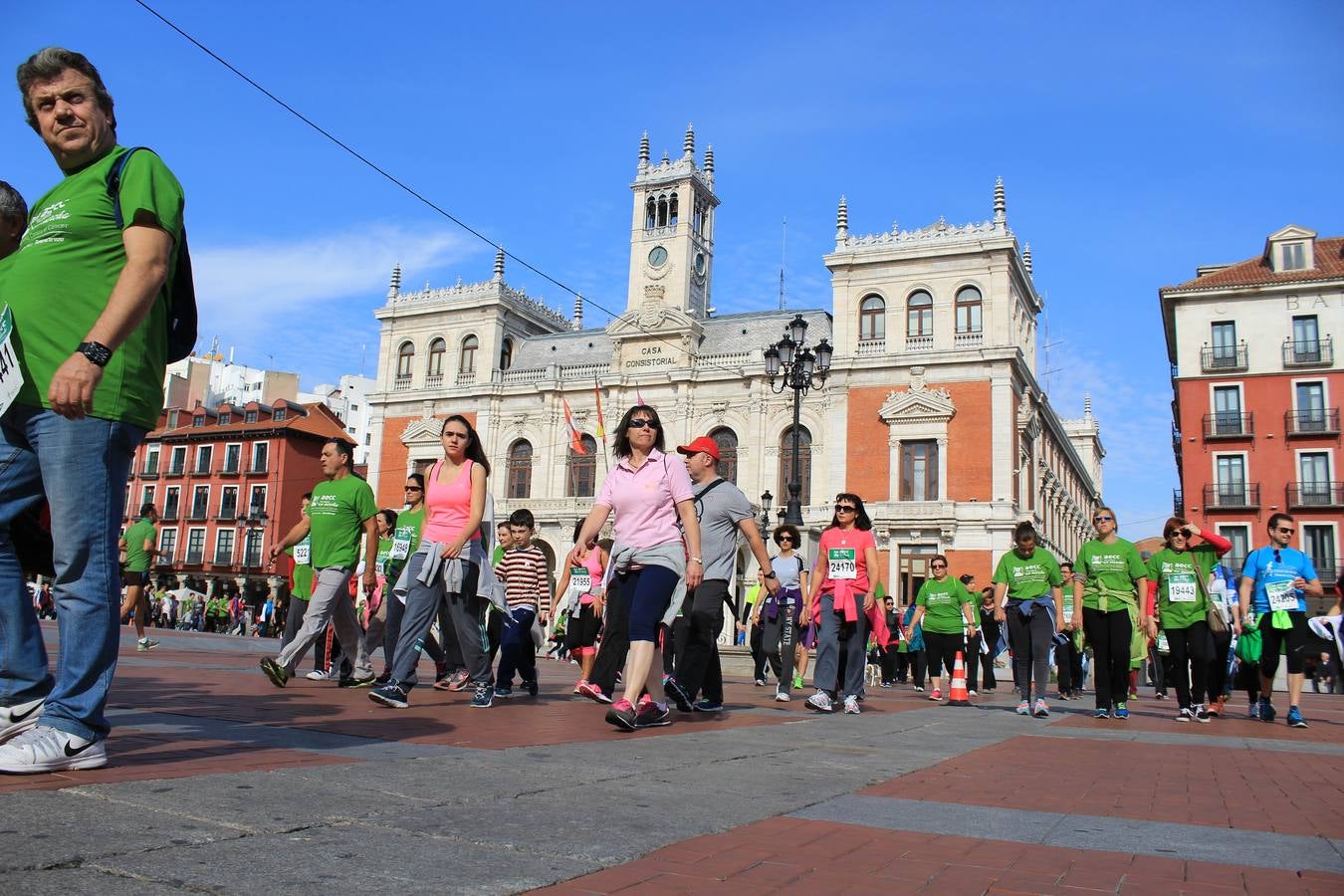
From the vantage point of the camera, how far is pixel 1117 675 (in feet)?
29.5

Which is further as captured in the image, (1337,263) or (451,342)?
(451,342)

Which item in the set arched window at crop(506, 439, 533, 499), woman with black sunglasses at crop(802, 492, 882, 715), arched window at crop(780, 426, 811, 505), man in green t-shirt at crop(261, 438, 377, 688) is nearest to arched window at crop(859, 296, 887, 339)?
arched window at crop(780, 426, 811, 505)

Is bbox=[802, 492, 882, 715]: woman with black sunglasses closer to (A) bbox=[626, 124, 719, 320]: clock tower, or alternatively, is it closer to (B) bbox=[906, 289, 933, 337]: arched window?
(B) bbox=[906, 289, 933, 337]: arched window

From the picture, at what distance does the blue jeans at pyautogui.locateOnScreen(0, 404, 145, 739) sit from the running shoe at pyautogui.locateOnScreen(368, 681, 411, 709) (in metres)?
2.71

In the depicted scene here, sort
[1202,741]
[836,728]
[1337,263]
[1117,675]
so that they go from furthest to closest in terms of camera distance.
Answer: [1337,263], [1117,675], [1202,741], [836,728]

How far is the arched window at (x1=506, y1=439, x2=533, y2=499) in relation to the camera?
135ft

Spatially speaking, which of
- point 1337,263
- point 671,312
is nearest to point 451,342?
point 671,312

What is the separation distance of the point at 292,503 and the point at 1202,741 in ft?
156

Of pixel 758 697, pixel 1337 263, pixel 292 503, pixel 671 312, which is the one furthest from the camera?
pixel 292 503

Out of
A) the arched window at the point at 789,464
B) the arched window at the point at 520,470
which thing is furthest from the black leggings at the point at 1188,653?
the arched window at the point at 520,470

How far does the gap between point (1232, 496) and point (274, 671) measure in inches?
1358

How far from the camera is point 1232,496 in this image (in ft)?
112

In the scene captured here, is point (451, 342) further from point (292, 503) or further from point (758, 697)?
point (758, 697)

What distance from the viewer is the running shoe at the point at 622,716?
5293 millimetres
